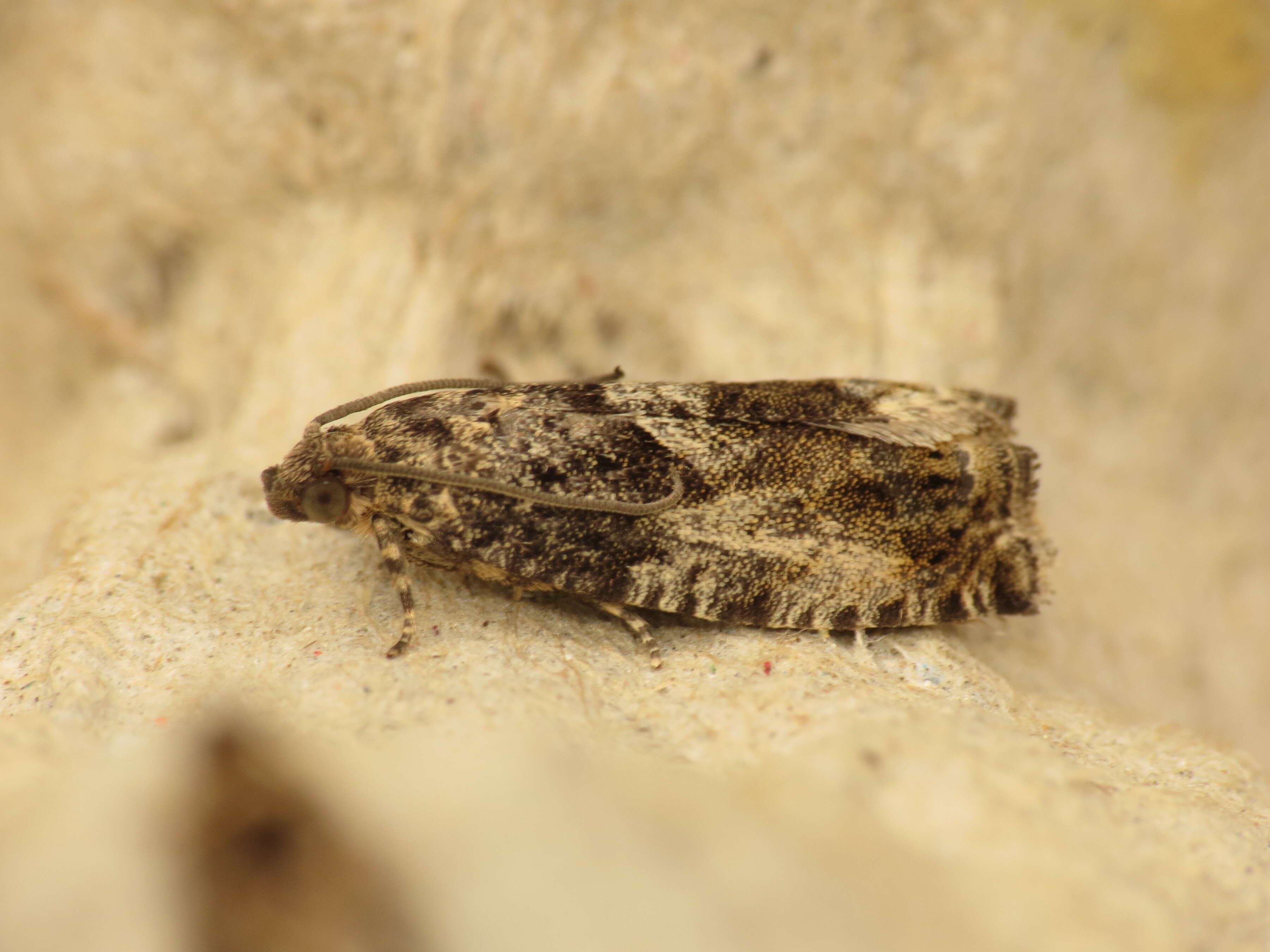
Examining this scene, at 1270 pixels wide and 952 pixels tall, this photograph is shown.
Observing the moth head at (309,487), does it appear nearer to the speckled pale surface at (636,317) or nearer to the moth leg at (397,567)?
the moth leg at (397,567)

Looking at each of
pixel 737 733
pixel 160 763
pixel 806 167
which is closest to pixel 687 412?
pixel 737 733

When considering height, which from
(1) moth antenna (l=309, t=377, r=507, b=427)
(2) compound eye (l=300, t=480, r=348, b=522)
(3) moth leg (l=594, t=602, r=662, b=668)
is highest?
(1) moth antenna (l=309, t=377, r=507, b=427)

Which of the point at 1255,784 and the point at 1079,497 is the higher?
the point at 1079,497

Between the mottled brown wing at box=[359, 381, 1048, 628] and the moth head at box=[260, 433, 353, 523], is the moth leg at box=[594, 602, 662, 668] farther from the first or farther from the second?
the moth head at box=[260, 433, 353, 523]

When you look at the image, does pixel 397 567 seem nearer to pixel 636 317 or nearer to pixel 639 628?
pixel 639 628

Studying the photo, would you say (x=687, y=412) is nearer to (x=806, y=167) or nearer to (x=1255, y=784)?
(x=806, y=167)

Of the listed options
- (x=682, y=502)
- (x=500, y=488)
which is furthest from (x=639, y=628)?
(x=500, y=488)

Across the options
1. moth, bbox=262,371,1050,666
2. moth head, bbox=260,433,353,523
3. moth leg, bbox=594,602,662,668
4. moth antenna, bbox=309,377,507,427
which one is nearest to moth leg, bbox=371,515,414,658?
moth, bbox=262,371,1050,666
